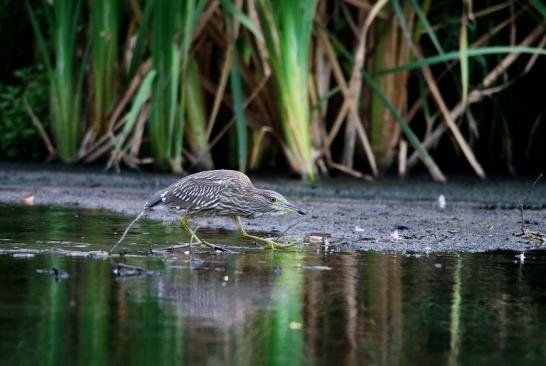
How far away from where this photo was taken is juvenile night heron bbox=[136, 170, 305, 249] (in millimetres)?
8062

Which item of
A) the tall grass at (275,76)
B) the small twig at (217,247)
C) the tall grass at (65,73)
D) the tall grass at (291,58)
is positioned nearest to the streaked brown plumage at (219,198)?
the small twig at (217,247)

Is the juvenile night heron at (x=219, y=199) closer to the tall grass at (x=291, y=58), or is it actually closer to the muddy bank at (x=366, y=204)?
the muddy bank at (x=366, y=204)

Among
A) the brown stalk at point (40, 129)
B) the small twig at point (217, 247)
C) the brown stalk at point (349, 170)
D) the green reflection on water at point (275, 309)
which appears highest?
the brown stalk at point (40, 129)

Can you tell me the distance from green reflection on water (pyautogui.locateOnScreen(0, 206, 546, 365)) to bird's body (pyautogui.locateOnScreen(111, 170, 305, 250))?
20.9 inches

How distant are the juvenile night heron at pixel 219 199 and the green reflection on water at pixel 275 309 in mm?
530

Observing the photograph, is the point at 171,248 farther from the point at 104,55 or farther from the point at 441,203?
the point at 104,55

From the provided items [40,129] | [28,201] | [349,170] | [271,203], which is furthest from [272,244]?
[40,129]

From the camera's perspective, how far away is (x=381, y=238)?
8141 mm

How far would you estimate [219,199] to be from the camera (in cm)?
807

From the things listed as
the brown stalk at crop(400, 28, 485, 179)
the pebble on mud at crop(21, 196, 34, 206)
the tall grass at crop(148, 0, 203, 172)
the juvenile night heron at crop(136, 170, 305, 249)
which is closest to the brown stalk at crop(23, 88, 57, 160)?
the tall grass at crop(148, 0, 203, 172)

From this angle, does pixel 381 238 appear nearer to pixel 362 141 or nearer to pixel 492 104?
pixel 362 141

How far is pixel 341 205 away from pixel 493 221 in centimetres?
146

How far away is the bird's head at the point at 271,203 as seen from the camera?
8.15 meters

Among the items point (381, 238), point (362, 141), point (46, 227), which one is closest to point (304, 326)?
point (381, 238)
